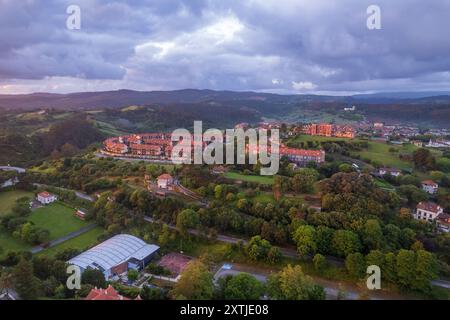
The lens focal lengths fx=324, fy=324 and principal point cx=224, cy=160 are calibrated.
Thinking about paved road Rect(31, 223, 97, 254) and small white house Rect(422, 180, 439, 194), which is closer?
paved road Rect(31, 223, 97, 254)

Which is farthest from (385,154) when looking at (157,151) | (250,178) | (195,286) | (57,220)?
(57,220)

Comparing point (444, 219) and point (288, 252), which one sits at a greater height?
point (444, 219)

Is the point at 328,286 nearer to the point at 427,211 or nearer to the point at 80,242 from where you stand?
the point at 427,211

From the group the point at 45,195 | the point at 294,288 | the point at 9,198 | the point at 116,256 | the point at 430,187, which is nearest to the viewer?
the point at 294,288

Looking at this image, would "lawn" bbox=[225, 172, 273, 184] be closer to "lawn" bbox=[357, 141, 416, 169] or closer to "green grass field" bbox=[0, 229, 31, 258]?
"lawn" bbox=[357, 141, 416, 169]

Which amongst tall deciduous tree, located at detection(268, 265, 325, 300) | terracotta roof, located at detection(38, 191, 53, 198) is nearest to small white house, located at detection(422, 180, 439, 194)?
tall deciduous tree, located at detection(268, 265, 325, 300)

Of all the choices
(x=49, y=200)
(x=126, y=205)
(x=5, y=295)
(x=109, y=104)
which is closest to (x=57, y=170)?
(x=49, y=200)

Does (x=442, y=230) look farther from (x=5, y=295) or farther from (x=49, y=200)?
(x=49, y=200)
